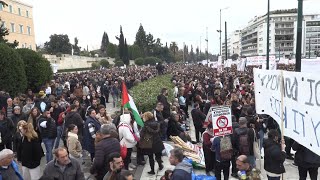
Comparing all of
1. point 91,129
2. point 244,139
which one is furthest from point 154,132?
point 244,139

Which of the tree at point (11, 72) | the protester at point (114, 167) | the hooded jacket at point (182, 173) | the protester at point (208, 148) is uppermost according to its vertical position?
the tree at point (11, 72)

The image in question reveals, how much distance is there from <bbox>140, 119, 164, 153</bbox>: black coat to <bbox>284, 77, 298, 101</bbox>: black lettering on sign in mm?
4142

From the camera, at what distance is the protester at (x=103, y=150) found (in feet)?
19.0

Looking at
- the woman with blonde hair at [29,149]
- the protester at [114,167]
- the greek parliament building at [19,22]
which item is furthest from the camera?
the greek parliament building at [19,22]

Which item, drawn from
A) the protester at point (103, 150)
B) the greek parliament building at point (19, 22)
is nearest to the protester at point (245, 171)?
the protester at point (103, 150)

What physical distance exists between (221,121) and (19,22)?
70.4m

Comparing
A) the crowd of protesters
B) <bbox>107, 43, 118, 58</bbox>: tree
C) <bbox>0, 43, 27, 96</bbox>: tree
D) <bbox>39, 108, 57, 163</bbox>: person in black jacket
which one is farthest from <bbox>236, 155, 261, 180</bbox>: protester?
<bbox>107, 43, 118, 58</bbox>: tree

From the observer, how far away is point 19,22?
69562 mm

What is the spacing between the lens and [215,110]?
7.16 m

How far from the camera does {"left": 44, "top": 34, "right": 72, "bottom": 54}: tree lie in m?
101

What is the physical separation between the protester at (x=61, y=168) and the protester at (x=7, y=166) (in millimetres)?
509

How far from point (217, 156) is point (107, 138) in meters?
2.46

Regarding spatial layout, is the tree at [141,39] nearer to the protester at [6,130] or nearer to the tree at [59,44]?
the tree at [59,44]

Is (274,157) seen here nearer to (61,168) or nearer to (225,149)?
(225,149)
